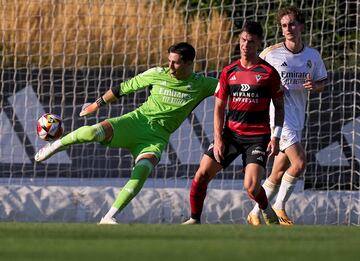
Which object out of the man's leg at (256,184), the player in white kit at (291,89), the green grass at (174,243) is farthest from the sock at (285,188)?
the green grass at (174,243)

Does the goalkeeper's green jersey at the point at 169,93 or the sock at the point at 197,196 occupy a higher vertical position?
the goalkeeper's green jersey at the point at 169,93

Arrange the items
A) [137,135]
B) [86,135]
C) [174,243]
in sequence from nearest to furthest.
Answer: [174,243] → [86,135] → [137,135]

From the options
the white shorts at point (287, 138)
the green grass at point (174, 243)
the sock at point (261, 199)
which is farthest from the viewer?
the white shorts at point (287, 138)

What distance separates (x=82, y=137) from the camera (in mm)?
11391

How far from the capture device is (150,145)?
1150 centimetres

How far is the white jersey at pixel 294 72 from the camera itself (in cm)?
1181

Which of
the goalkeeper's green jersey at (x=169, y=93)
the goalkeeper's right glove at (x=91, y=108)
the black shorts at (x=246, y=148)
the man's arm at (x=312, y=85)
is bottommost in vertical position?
the black shorts at (x=246, y=148)

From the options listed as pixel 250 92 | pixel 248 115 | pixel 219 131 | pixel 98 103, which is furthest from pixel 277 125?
pixel 98 103

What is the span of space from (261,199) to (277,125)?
70 cm

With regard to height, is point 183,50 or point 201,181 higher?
point 183,50

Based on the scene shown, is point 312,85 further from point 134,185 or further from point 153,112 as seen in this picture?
point 134,185

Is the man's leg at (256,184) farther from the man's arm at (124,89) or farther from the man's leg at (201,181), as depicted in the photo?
the man's arm at (124,89)

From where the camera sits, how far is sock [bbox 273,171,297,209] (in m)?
11.9

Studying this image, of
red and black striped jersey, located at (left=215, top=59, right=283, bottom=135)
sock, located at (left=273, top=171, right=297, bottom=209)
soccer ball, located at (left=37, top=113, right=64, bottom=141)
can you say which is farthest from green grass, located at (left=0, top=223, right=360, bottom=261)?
sock, located at (left=273, top=171, right=297, bottom=209)
